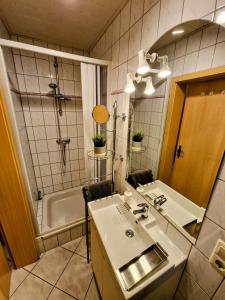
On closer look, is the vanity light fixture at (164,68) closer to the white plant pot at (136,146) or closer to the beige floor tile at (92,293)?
the white plant pot at (136,146)

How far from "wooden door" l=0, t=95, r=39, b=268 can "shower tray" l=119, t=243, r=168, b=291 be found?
1083 millimetres

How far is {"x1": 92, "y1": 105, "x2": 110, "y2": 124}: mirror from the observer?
1450 millimetres

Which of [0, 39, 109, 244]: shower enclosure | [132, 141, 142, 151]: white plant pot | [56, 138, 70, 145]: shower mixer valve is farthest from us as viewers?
[56, 138, 70, 145]: shower mixer valve

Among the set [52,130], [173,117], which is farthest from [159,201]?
[52,130]

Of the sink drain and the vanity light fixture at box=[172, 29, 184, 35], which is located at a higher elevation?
the vanity light fixture at box=[172, 29, 184, 35]

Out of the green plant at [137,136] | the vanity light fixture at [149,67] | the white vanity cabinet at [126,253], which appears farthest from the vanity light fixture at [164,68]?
the white vanity cabinet at [126,253]

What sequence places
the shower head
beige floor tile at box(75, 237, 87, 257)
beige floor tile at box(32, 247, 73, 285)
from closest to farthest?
beige floor tile at box(32, 247, 73, 285), beige floor tile at box(75, 237, 87, 257), the shower head

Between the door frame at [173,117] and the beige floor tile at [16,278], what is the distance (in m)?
1.72

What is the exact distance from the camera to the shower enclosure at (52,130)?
5.88 ft

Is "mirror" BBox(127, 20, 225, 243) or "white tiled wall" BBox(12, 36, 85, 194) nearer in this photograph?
"mirror" BBox(127, 20, 225, 243)

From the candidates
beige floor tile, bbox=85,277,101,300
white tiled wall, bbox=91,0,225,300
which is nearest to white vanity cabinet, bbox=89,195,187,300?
white tiled wall, bbox=91,0,225,300

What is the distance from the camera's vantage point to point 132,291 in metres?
0.65

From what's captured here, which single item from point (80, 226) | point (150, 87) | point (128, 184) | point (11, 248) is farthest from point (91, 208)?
point (150, 87)

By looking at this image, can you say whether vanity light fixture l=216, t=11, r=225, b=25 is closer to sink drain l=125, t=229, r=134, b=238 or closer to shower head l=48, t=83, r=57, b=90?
sink drain l=125, t=229, r=134, b=238
